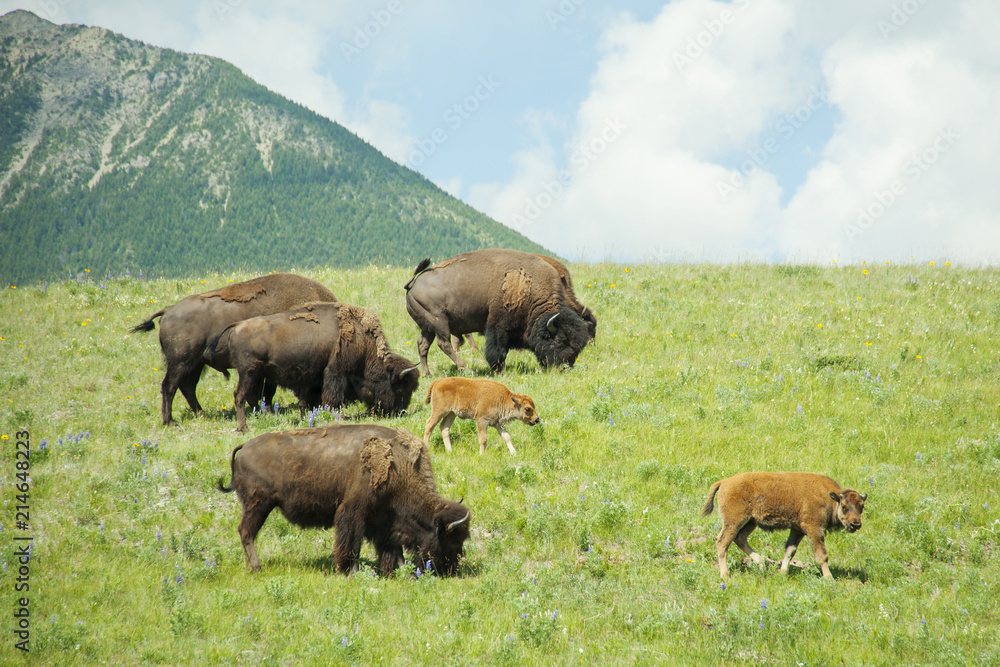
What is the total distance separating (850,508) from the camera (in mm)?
6836

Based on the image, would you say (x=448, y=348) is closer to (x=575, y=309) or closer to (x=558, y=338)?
(x=558, y=338)

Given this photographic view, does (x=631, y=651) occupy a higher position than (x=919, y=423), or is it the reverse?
(x=919, y=423)

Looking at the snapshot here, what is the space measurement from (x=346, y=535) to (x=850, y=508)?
485 cm

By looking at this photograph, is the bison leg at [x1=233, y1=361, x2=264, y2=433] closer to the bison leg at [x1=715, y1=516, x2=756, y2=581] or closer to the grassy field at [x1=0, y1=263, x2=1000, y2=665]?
the grassy field at [x1=0, y1=263, x2=1000, y2=665]

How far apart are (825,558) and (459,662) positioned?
3.74m

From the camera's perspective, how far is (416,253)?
15062cm

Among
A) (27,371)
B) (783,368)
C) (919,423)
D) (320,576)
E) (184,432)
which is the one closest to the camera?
(320,576)

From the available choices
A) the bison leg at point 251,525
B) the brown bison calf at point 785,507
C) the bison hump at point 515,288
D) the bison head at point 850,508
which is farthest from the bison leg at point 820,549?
the bison hump at point 515,288

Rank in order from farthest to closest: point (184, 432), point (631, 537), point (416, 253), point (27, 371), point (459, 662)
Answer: point (416, 253) → point (27, 371) → point (184, 432) → point (631, 537) → point (459, 662)

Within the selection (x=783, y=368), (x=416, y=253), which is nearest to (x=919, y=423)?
(x=783, y=368)

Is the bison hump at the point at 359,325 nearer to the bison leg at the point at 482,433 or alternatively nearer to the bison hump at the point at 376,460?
the bison leg at the point at 482,433

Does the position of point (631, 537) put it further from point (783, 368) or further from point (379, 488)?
point (783, 368)

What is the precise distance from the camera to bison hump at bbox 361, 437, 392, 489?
7242 mm

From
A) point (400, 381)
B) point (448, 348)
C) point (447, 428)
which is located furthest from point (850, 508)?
point (448, 348)
